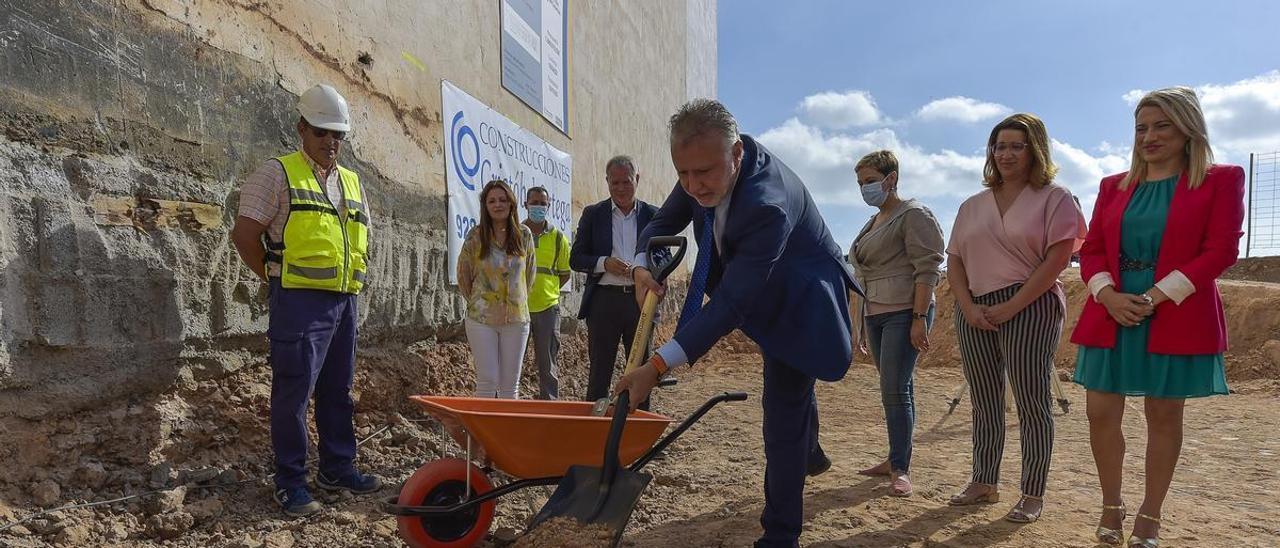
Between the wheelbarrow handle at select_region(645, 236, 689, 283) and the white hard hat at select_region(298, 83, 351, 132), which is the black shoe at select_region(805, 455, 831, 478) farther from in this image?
the white hard hat at select_region(298, 83, 351, 132)

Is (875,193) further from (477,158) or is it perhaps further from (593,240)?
(477,158)

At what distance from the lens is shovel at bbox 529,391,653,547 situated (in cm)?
214

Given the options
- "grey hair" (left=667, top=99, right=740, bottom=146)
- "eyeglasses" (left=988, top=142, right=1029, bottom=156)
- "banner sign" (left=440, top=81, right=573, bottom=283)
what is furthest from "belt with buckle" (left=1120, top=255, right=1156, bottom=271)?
"banner sign" (left=440, top=81, right=573, bottom=283)

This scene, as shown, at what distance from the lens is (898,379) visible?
11.2 feet

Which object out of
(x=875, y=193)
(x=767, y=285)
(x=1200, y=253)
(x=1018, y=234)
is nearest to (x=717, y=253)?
(x=767, y=285)

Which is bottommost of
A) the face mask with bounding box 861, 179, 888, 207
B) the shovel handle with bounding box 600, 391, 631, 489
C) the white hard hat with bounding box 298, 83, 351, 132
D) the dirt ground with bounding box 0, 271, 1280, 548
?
the dirt ground with bounding box 0, 271, 1280, 548

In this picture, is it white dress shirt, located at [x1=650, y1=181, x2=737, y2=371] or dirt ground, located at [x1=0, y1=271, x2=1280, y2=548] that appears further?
dirt ground, located at [x1=0, y1=271, x2=1280, y2=548]

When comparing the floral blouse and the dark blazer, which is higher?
the dark blazer

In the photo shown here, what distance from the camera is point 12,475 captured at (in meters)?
2.49

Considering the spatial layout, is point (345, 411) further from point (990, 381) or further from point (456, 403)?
point (990, 381)

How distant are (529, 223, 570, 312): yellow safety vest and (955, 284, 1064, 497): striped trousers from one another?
2.49 meters

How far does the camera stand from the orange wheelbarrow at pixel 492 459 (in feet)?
7.68

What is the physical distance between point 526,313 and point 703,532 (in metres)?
1.66

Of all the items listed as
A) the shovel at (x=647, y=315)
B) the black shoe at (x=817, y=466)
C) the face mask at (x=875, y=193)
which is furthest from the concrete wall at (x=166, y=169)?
the face mask at (x=875, y=193)
